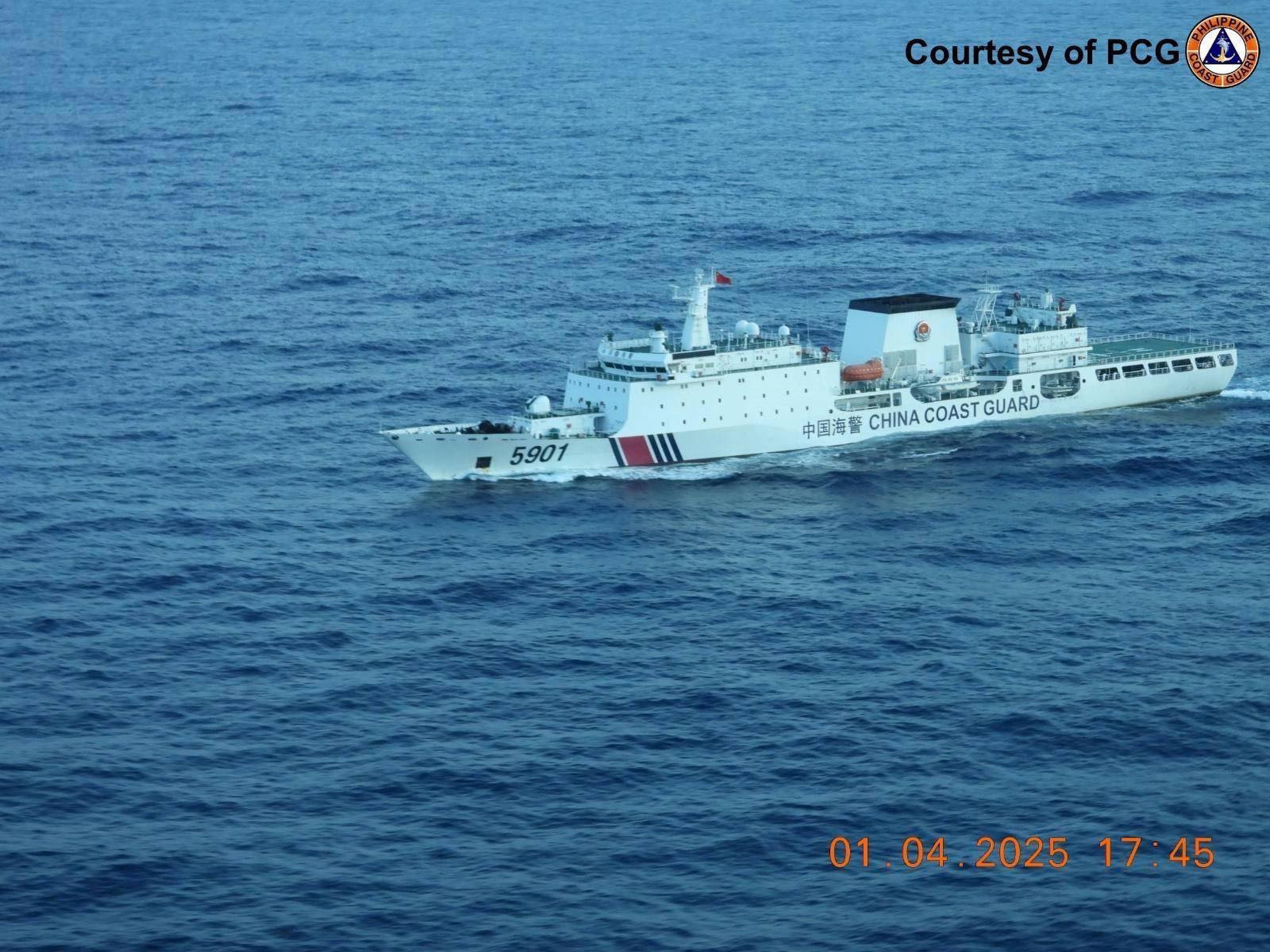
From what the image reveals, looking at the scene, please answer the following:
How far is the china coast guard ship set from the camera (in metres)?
111

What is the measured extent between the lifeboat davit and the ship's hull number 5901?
1894 centimetres

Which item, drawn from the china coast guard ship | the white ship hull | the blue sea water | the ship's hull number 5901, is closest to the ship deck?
the china coast guard ship

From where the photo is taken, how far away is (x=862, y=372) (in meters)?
119

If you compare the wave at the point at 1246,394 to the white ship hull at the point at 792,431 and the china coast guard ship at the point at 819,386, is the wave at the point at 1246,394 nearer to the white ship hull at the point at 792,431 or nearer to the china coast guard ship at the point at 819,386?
the white ship hull at the point at 792,431

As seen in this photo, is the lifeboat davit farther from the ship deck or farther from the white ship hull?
the ship deck

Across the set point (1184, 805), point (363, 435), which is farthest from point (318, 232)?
point (1184, 805)

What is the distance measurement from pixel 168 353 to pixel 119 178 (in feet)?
211

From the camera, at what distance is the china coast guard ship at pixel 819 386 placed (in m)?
111

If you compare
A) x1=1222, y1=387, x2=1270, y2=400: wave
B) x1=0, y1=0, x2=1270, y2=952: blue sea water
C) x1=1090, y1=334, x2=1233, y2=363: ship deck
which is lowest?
x1=0, y1=0, x2=1270, y2=952: blue sea water

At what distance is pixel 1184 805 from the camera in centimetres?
7056
